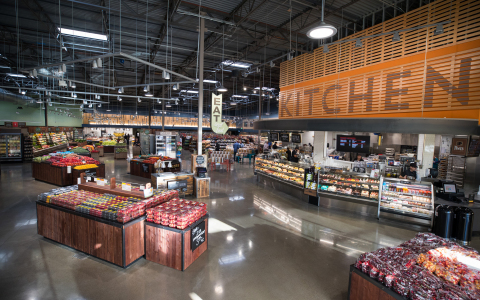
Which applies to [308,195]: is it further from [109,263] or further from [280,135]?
[109,263]

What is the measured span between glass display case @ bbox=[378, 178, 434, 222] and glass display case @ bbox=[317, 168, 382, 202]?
25 cm

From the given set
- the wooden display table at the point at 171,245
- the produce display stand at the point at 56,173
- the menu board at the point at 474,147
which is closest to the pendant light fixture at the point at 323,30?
the wooden display table at the point at 171,245

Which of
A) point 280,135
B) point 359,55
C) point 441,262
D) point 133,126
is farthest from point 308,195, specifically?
point 133,126

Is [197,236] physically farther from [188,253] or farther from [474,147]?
[474,147]

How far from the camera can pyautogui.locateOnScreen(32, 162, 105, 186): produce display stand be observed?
902cm

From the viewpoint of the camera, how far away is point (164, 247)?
12.5 ft

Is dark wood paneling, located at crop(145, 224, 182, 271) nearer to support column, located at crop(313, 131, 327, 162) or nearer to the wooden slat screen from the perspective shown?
the wooden slat screen

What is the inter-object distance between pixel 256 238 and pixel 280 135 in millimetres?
7090

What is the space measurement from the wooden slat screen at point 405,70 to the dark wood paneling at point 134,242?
8.53 metres

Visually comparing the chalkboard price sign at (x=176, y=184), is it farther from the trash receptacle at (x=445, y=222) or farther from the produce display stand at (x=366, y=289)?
the trash receptacle at (x=445, y=222)

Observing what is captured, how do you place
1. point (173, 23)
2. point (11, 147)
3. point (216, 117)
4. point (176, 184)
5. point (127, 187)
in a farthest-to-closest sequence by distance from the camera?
point (11, 147), point (173, 23), point (216, 117), point (176, 184), point (127, 187)

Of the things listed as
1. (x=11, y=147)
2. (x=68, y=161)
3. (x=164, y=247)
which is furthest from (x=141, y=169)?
(x=11, y=147)

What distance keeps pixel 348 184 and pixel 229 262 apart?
195 inches

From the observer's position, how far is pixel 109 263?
3869 millimetres
